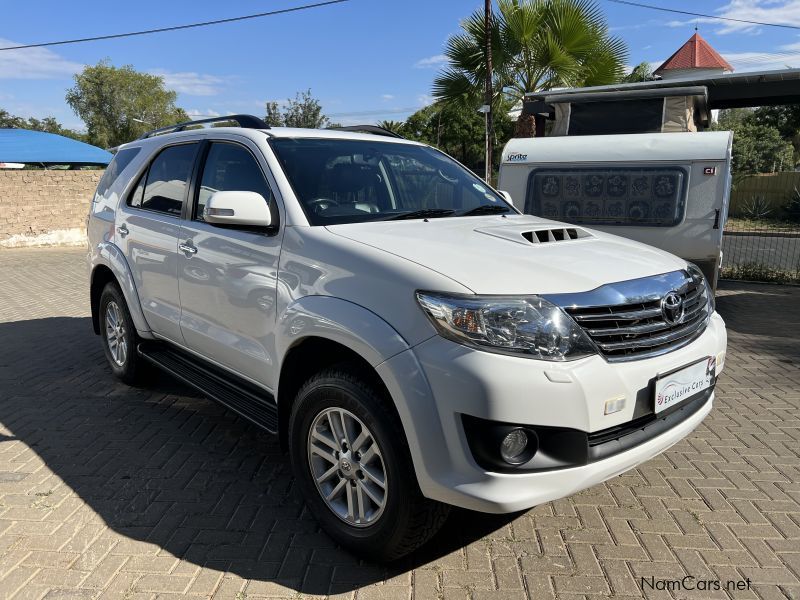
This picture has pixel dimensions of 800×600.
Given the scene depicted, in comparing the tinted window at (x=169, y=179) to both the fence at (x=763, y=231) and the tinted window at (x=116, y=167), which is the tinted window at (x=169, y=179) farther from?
the fence at (x=763, y=231)

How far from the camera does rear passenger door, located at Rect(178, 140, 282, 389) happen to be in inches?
118

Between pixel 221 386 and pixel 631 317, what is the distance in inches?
88.2

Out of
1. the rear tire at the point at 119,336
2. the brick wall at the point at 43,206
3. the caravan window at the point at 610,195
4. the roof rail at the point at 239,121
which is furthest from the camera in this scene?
the brick wall at the point at 43,206

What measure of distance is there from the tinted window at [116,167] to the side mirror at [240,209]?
219cm

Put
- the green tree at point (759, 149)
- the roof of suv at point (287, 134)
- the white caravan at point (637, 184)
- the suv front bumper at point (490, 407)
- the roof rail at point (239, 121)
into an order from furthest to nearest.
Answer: the green tree at point (759, 149) → the white caravan at point (637, 184) → the roof rail at point (239, 121) → the roof of suv at point (287, 134) → the suv front bumper at point (490, 407)

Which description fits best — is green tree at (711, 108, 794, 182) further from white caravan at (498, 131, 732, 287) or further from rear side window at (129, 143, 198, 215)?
rear side window at (129, 143, 198, 215)

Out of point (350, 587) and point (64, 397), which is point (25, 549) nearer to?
point (350, 587)

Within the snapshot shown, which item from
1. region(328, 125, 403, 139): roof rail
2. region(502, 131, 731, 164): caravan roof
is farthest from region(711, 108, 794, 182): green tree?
region(328, 125, 403, 139): roof rail

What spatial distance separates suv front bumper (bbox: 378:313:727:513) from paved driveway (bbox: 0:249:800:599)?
589mm

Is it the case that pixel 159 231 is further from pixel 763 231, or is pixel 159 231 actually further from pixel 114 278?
pixel 763 231

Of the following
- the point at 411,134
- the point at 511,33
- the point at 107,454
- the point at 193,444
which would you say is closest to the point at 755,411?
the point at 193,444

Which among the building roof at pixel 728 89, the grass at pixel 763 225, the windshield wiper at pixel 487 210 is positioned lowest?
the grass at pixel 763 225

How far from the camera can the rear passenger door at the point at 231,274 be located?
118 inches

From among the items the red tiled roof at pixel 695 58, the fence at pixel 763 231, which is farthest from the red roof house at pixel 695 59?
the fence at pixel 763 231
